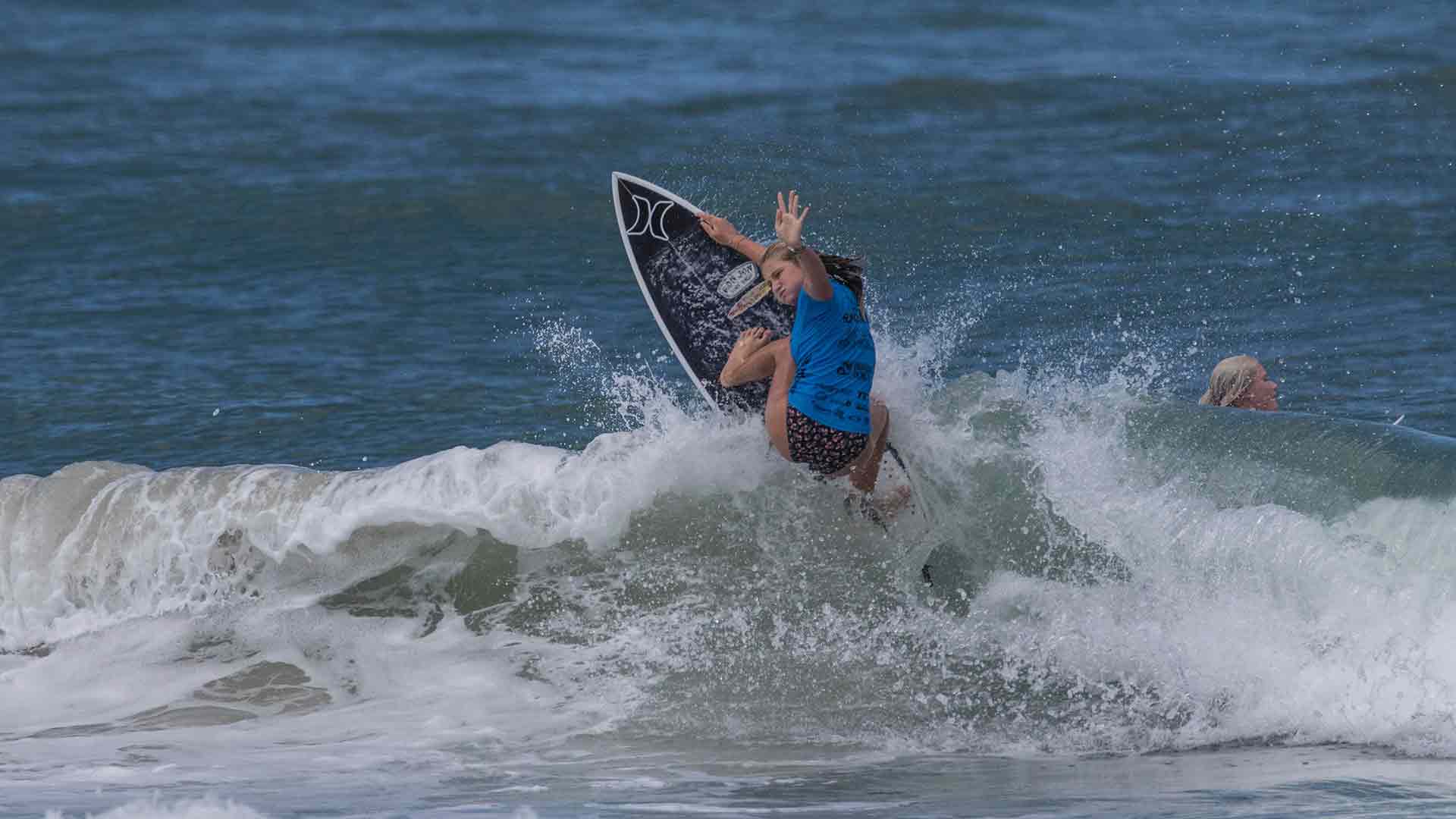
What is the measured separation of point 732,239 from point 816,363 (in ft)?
3.36

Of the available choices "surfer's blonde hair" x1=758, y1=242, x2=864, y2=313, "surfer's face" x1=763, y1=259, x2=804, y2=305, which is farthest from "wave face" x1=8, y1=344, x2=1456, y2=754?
"surfer's face" x1=763, y1=259, x2=804, y2=305

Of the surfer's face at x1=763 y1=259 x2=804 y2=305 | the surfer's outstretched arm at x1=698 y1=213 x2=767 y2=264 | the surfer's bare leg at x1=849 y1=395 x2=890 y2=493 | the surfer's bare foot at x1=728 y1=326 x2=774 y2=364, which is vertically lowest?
the surfer's bare leg at x1=849 y1=395 x2=890 y2=493

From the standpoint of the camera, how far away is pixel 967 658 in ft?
24.8

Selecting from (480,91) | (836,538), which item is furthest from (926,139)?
(836,538)

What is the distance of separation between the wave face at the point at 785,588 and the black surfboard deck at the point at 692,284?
329 mm

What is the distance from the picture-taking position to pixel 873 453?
795 cm

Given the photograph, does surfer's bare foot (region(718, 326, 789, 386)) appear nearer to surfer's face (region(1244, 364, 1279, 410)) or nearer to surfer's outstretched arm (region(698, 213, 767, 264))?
surfer's outstretched arm (region(698, 213, 767, 264))

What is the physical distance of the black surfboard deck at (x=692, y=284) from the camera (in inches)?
345

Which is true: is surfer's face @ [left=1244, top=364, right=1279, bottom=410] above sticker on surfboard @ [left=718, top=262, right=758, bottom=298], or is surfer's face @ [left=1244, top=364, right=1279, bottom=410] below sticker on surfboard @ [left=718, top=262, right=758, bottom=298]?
below

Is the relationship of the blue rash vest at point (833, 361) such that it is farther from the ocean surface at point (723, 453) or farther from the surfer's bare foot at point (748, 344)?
the ocean surface at point (723, 453)

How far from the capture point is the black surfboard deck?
8766 mm

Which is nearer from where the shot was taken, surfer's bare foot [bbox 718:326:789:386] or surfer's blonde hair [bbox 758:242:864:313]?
surfer's blonde hair [bbox 758:242:864:313]

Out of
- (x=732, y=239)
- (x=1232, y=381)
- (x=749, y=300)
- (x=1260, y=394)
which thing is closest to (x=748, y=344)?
(x=732, y=239)

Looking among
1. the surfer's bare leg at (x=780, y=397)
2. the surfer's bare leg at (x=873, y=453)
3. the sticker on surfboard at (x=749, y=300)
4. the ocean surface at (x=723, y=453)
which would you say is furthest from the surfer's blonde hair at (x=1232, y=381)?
the surfer's bare leg at (x=780, y=397)
